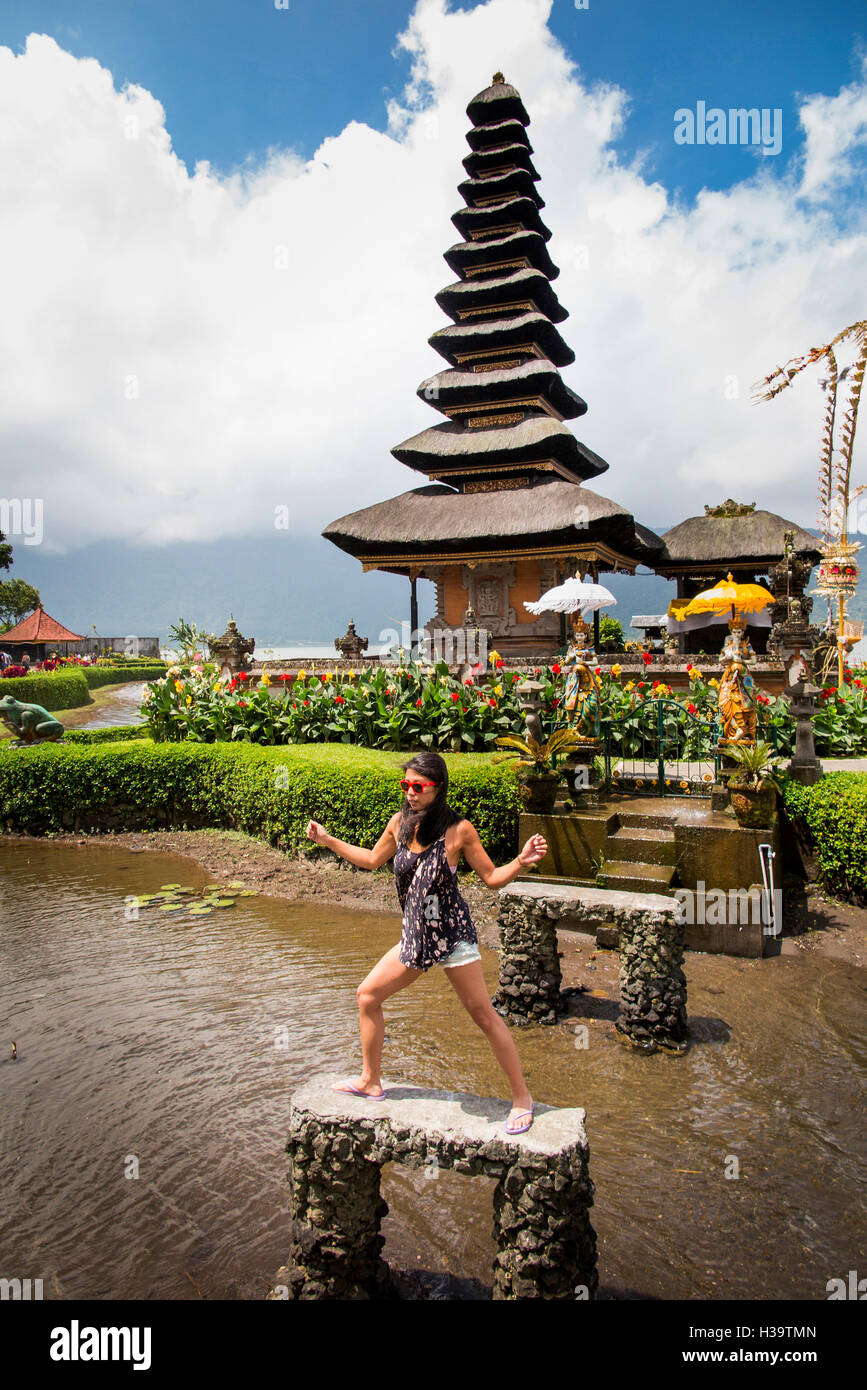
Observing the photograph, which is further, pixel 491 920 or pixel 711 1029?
pixel 491 920

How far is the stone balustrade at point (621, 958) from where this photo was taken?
16.3 ft

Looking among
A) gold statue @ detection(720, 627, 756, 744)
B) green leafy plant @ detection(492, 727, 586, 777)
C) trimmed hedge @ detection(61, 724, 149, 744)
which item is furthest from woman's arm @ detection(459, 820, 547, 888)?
trimmed hedge @ detection(61, 724, 149, 744)

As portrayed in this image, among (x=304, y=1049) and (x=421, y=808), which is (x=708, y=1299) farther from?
(x=304, y=1049)

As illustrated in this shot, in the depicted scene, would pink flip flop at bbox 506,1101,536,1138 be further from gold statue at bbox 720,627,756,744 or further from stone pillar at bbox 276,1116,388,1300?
gold statue at bbox 720,627,756,744

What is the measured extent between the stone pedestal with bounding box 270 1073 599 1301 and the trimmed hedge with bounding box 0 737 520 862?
543cm

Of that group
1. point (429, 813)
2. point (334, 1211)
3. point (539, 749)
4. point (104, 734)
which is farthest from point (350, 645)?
point (334, 1211)

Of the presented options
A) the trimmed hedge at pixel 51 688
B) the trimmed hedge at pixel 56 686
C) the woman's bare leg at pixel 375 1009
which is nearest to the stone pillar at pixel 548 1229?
the woman's bare leg at pixel 375 1009

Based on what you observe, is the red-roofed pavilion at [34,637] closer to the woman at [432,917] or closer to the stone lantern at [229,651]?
the stone lantern at [229,651]

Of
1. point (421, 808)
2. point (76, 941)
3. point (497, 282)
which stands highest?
point (497, 282)

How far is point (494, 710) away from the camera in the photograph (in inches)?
400

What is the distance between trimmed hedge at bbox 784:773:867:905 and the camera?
6.87m

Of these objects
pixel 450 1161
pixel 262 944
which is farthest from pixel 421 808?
pixel 262 944
